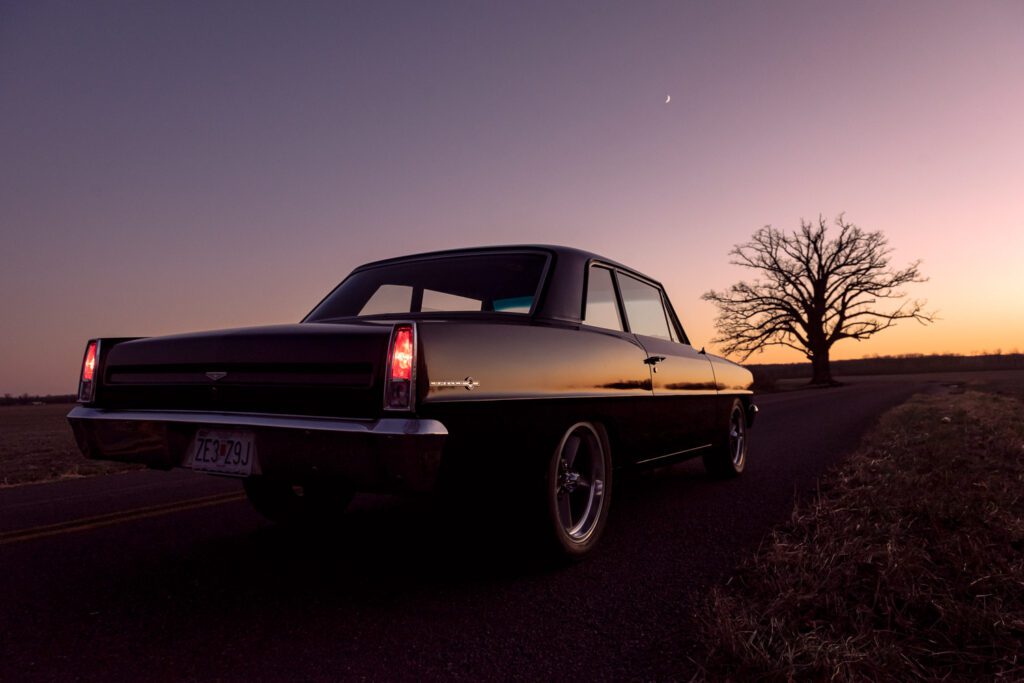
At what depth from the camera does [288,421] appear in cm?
258

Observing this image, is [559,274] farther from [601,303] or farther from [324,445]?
[324,445]

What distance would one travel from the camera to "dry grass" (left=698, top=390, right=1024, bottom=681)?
6.56ft

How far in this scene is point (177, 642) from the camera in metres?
2.26

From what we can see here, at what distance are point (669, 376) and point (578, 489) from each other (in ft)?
4.09

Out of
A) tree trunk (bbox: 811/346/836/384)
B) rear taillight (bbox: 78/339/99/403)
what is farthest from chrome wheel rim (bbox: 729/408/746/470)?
tree trunk (bbox: 811/346/836/384)

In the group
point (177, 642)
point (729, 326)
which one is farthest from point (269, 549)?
point (729, 326)

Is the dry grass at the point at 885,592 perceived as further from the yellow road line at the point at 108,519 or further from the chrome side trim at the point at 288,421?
the yellow road line at the point at 108,519

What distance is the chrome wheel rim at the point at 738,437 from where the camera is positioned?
5.88m

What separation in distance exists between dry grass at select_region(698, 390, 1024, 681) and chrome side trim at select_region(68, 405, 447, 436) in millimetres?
1223

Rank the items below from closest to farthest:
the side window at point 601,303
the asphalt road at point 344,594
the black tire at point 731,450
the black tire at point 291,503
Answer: the asphalt road at point 344,594 → the side window at point 601,303 → the black tire at point 291,503 → the black tire at point 731,450

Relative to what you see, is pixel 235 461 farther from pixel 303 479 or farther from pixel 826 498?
pixel 826 498

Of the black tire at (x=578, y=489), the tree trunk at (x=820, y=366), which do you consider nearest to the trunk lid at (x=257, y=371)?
the black tire at (x=578, y=489)

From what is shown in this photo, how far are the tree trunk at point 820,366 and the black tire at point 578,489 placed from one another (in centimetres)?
3671

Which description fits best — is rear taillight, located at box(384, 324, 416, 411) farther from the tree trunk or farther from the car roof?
the tree trunk
